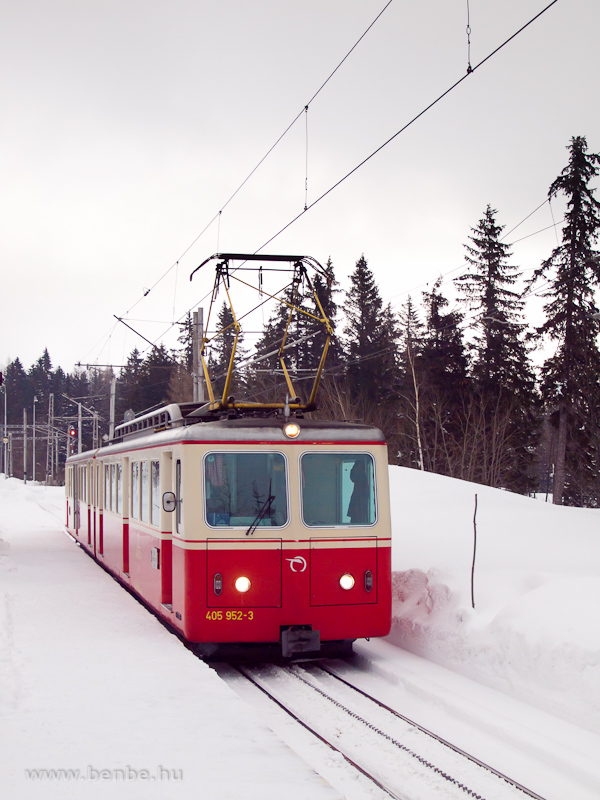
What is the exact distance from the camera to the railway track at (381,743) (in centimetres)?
597

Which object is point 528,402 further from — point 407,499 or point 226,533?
point 226,533

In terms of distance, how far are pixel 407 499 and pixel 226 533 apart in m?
14.3

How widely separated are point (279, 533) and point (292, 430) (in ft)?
3.74

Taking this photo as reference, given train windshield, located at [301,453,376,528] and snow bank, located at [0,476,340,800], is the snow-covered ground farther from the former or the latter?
train windshield, located at [301,453,376,528]

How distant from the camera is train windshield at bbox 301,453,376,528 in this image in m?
9.47

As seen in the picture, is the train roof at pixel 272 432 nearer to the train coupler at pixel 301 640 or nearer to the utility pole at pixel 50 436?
the train coupler at pixel 301 640

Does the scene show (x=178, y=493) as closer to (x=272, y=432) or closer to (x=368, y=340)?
(x=272, y=432)

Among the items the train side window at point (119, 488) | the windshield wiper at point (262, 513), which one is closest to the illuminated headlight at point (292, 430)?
the windshield wiper at point (262, 513)

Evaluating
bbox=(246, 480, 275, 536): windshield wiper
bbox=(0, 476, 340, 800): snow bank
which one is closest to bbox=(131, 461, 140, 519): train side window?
bbox=(0, 476, 340, 800): snow bank

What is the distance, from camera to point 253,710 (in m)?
6.86

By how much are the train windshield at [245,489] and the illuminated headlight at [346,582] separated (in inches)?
35.0

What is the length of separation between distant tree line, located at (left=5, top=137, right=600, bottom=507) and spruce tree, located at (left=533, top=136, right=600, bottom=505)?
0.15 feet

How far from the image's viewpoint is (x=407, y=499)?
903 inches

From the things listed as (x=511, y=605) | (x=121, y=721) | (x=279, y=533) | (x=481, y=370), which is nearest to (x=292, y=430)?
(x=279, y=533)
